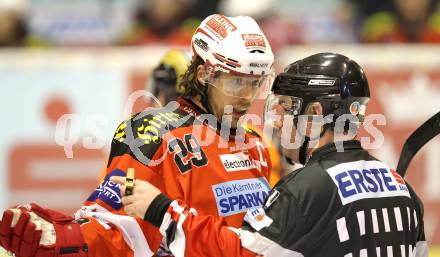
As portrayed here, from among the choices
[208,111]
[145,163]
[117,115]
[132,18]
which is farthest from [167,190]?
[132,18]

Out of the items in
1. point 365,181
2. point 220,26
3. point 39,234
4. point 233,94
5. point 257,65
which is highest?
point 220,26

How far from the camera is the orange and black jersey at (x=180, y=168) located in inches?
142

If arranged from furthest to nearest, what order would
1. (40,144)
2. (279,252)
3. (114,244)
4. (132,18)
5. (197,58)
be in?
(132,18), (40,144), (197,58), (114,244), (279,252)

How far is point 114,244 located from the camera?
3596 mm

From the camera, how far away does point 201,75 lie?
3.91 m

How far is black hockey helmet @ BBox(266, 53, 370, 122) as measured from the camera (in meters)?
3.53

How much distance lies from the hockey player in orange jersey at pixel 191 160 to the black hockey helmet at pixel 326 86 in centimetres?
23

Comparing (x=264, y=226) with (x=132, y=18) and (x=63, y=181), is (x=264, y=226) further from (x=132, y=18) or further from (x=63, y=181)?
(x=132, y=18)

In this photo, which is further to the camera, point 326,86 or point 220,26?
point 220,26

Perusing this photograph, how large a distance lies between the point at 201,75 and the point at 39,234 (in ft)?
3.17

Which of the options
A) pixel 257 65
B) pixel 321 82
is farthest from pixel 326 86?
pixel 257 65

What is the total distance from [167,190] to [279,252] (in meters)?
0.56

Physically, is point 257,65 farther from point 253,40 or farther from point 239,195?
point 239,195

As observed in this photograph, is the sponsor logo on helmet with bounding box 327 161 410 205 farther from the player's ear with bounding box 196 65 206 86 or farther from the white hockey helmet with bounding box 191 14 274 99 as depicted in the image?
the player's ear with bounding box 196 65 206 86
